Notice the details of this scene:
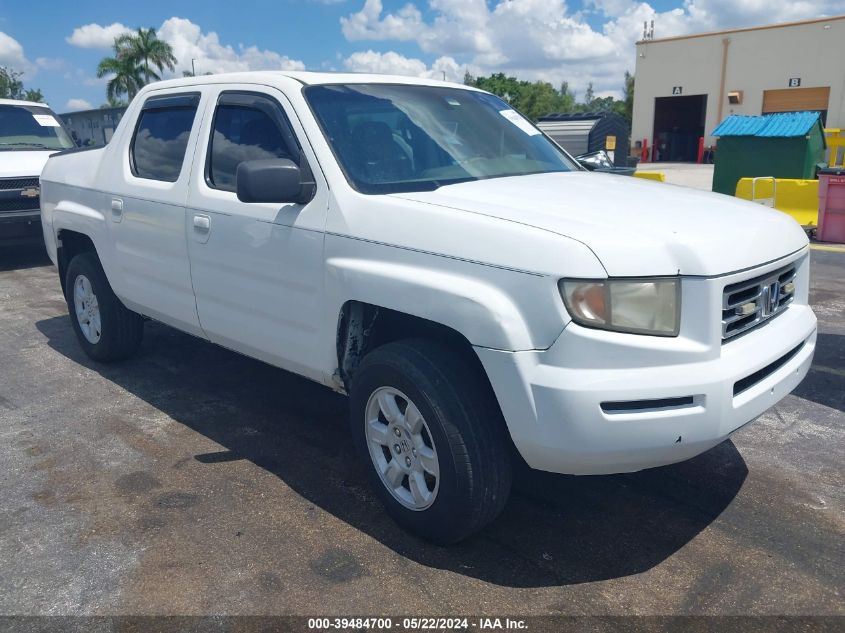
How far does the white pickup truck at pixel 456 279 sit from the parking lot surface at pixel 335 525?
1.04 ft

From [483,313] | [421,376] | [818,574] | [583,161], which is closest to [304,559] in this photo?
[421,376]

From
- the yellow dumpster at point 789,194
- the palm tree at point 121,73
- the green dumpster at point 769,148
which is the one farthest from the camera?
the palm tree at point 121,73

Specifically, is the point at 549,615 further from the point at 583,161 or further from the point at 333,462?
the point at 583,161

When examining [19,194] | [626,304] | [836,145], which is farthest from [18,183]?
[836,145]

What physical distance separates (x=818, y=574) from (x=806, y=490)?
2.45 ft

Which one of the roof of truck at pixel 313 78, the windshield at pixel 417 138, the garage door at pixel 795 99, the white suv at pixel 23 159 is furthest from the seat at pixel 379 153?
the garage door at pixel 795 99

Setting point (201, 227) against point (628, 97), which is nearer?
point (201, 227)

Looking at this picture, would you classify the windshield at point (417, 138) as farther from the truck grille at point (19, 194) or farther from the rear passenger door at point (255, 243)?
the truck grille at point (19, 194)

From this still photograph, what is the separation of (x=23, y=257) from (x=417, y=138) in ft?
29.1

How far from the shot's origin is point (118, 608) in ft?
9.35

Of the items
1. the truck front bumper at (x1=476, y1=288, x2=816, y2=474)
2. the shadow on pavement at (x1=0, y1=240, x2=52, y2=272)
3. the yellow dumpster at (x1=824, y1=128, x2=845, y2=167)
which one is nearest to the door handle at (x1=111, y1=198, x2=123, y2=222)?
the truck front bumper at (x1=476, y1=288, x2=816, y2=474)

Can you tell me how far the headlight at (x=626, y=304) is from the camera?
2658mm

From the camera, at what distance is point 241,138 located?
159 inches

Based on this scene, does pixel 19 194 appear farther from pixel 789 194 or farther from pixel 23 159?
pixel 789 194
